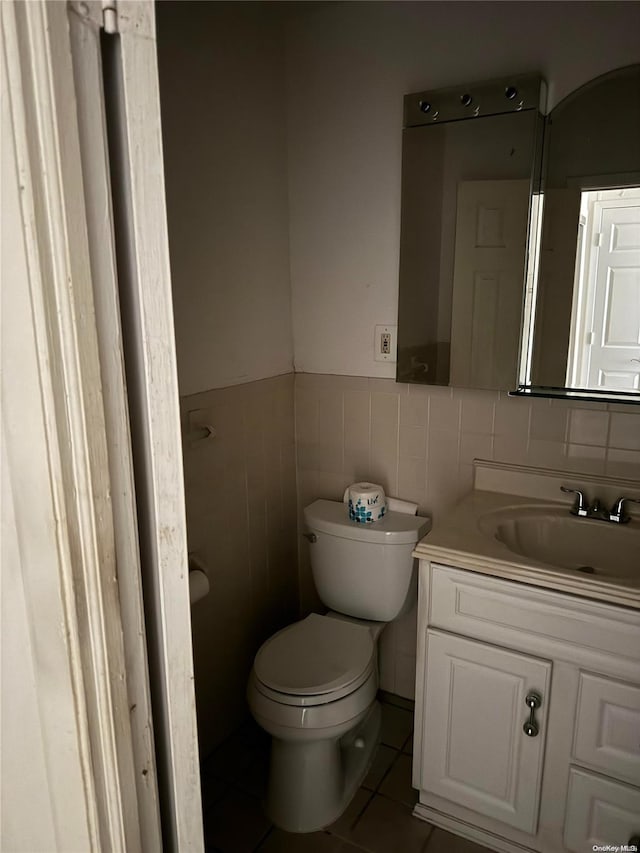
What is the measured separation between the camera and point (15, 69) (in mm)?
472

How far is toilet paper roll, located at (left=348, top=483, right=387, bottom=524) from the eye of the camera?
189cm

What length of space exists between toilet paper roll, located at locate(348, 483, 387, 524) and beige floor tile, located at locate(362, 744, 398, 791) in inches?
29.7

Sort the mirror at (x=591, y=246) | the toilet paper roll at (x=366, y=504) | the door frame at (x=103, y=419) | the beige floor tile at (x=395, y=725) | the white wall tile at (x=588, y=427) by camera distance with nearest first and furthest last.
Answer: the door frame at (x=103, y=419), the mirror at (x=591, y=246), the white wall tile at (x=588, y=427), the toilet paper roll at (x=366, y=504), the beige floor tile at (x=395, y=725)

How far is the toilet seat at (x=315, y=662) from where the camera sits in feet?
5.22

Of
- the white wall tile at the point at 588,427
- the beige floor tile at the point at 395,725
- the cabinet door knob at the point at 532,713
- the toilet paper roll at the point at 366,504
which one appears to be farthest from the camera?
the beige floor tile at the point at 395,725

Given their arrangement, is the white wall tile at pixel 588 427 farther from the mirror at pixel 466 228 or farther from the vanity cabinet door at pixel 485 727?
the vanity cabinet door at pixel 485 727

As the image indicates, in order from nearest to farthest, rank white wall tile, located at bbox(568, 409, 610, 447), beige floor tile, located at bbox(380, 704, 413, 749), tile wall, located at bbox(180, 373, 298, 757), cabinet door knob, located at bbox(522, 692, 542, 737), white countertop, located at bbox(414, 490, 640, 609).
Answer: white countertop, located at bbox(414, 490, 640, 609) → cabinet door knob, located at bbox(522, 692, 542, 737) → white wall tile, located at bbox(568, 409, 610, 447) → tile wall, located at bbox(180, 373, 298, 757) → beige floor tile, located at bbox(380, 704, 413, 749)

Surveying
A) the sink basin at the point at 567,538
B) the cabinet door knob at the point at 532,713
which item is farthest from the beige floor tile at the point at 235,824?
the sink basin at the point at 567,538

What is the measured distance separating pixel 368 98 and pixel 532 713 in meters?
1.75

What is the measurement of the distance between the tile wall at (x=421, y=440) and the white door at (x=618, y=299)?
105mm

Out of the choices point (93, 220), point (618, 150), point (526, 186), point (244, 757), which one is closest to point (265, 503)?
point (244, 757)

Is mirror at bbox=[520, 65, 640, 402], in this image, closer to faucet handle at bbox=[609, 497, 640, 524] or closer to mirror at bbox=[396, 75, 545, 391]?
mirror at bbox=[396, 75, 545, 391]

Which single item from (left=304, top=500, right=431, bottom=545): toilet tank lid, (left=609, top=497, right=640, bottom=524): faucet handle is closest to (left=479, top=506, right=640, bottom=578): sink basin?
(left=609, top=497, right=640, bottom=524): faucet handle

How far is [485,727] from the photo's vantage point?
1532 millimetres
